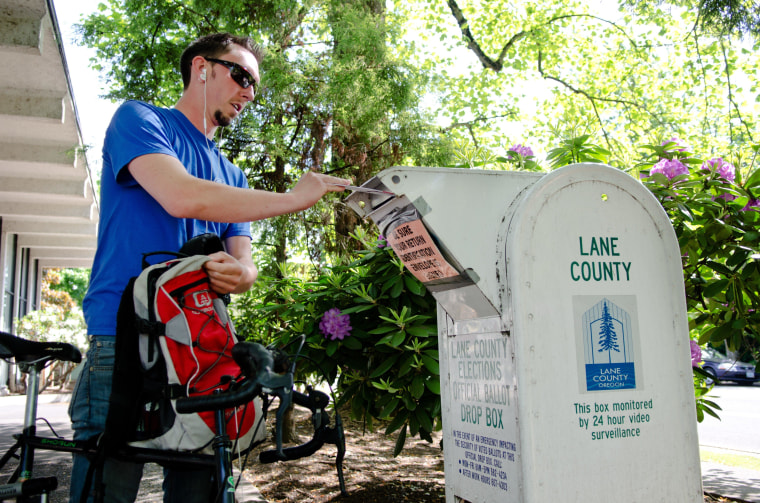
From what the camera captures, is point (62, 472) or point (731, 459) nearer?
point (62, 472)

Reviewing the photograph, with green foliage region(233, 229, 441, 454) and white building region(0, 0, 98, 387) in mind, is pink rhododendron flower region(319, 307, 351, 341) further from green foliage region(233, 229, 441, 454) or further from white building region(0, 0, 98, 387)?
white building region(0, 0, 98, 387)

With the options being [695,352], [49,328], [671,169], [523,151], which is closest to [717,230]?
[671,169]

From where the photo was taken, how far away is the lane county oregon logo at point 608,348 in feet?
6.79

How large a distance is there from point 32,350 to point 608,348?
1947mm

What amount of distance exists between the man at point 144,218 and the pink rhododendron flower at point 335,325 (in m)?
1.64

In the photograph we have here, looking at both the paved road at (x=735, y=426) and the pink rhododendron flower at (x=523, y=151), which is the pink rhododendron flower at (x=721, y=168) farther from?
the paved road at (x=735, y=426)

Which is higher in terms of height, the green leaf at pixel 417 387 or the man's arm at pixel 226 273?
the man's arm at pixel 226 273

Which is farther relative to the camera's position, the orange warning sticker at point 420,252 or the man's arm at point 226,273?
the orange warning sticker at point 420,252

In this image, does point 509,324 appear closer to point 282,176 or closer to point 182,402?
point 182,402

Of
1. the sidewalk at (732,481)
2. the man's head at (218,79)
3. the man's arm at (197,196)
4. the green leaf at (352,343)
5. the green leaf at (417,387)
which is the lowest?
the sidewalk at (732,481)

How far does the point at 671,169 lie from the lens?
3.40 meters

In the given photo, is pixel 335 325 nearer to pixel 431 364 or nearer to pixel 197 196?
pixel 431 364

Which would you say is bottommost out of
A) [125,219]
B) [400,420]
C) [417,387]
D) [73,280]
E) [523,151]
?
[400,420]

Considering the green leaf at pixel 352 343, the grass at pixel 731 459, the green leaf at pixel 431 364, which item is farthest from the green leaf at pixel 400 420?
the grass at pixel 731 459
